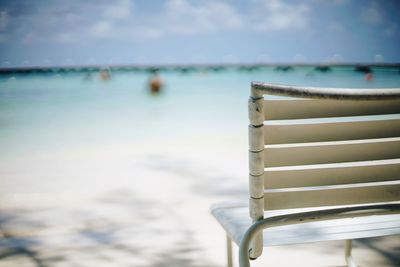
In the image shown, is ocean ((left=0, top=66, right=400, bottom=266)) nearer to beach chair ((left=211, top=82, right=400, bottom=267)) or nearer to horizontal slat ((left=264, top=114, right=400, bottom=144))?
beach chair ((left=211, top=82, right=400, bottom=267))

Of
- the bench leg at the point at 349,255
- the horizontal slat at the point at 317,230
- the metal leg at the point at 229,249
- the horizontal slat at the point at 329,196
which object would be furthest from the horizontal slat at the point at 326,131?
the bench leg at the point at 349,255

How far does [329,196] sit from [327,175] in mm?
71

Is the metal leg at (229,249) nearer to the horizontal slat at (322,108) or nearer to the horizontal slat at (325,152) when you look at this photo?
the horizontal slat at (325,152)

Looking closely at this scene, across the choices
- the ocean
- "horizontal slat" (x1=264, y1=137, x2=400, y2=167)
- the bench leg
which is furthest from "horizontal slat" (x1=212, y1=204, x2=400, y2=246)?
the ocean

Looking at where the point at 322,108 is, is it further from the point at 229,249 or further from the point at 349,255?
the point at 349,255

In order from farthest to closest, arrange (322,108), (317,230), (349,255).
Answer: (349,255)
(317,230)
(322,108)

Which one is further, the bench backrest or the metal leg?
the metal leg

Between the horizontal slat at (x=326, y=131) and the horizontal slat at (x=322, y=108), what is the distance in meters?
0.03

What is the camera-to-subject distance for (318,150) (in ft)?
3.54

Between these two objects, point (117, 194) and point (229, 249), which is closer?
point (229, 249)

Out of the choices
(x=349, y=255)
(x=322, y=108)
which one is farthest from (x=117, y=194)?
(x=322, y=108)

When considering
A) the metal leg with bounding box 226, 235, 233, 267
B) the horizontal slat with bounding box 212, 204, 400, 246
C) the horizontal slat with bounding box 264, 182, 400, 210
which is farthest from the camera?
the metal leg with bounding box 226, 235, 233, 267

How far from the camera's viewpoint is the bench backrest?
3.38ft

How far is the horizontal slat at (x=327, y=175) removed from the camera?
1.10m
